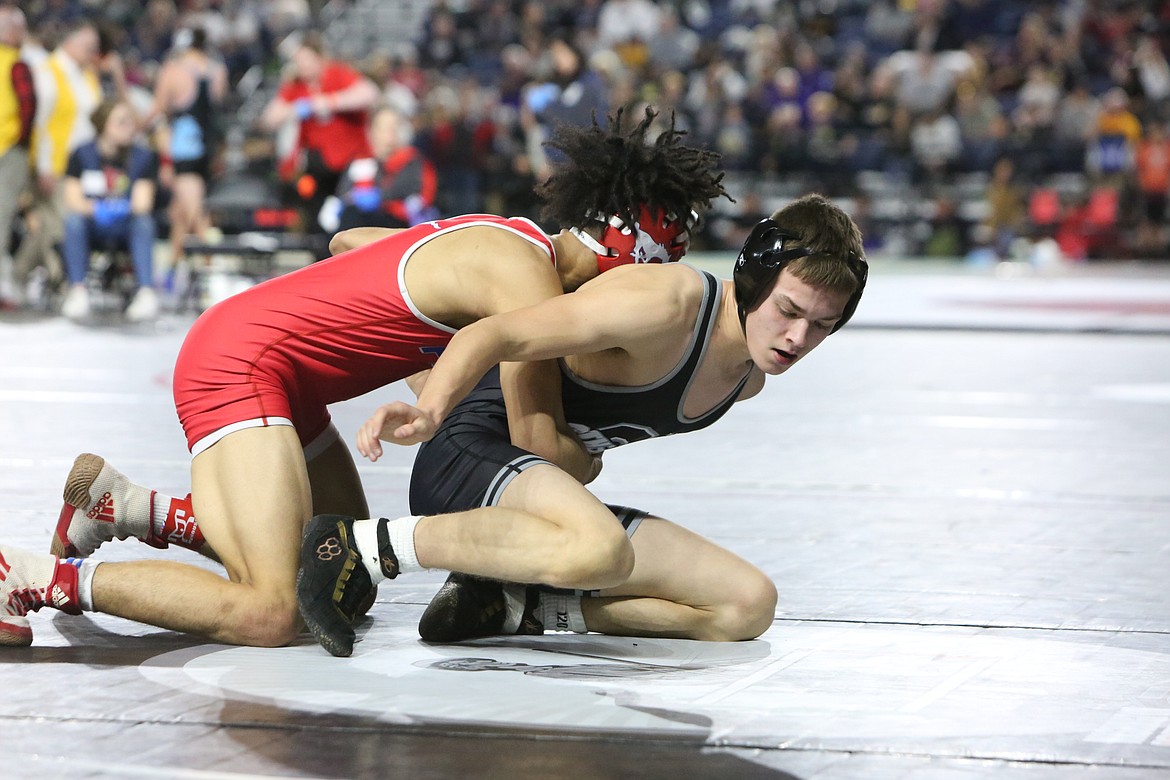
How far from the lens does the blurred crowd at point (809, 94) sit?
16453 mm

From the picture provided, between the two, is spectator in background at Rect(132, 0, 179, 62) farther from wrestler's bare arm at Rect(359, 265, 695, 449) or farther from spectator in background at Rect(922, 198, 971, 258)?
wrestler's bare arm at Rect(359, 265, 695, 449)

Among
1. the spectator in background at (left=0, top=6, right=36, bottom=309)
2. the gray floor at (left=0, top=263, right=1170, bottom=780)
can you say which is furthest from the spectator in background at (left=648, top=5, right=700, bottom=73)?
the gray floor at (left=0, top=263, right=1170, bottom=780)

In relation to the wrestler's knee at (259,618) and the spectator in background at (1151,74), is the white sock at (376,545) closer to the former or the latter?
the wrestler's knee at (259,618)

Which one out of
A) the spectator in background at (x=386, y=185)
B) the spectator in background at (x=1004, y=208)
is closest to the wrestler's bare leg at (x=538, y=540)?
the spectator in background at (x=386, y=185)

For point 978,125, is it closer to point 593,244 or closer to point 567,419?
point 593,244

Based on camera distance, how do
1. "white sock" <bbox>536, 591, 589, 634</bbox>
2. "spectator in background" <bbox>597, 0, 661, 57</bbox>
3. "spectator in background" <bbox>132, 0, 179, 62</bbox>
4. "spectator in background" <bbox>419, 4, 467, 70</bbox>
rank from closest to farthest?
"white sock" <bbox>536, 591, 589, 634</bbox>
"spectator in background" <bbox>597, 0, 661, 57</bbox>
"spectator in background" <bbox>419, 4, 467, 70</bbox>
"spectator in background" <bbox>132, 0, 179, 62</bbox>

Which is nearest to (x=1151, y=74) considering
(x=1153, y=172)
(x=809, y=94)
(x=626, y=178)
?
(x=1153, y=172)

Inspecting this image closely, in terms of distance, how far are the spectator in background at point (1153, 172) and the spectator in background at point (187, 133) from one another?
9.69 m

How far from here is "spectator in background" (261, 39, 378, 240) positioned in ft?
37.7

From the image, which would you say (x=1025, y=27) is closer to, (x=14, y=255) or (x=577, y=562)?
(x=14, y=255)

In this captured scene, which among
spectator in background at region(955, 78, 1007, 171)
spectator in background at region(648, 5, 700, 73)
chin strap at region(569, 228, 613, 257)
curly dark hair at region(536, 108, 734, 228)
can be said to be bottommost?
chin strap at region(569, 228, 613, 257)

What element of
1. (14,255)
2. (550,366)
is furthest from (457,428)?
(14,255)

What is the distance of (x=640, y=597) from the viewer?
3430mm

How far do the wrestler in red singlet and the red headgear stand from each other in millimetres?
126
